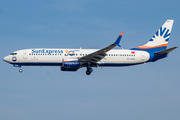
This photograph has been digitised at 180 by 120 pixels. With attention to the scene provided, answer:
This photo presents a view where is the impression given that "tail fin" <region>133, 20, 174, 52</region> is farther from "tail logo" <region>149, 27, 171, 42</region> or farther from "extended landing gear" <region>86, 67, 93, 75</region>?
"extended landing gear" <region>86, 67, 93, 75</region>

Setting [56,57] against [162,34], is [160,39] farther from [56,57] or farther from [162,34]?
[56,57]

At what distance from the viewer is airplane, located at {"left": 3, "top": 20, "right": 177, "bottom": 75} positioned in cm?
5697

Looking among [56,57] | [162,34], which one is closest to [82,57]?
[56,57]

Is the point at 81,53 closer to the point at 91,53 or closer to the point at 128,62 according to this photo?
the point at 91,53

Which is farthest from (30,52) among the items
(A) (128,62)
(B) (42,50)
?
(A) (128,62)

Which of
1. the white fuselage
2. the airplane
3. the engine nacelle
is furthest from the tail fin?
the engine nacelle

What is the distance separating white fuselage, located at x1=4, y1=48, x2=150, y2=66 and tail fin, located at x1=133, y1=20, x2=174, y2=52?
14.4ft

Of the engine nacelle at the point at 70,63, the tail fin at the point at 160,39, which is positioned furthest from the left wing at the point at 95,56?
the tail fin at the point at 160,39

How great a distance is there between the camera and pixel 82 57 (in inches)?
2229

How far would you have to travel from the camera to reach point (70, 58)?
57656mm

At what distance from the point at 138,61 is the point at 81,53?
11163 millimetres

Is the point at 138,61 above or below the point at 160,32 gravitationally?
below

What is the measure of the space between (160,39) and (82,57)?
17.3 meters

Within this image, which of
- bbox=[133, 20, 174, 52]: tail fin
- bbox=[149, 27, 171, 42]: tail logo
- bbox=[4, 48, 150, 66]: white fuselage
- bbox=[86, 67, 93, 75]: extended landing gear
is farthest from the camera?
bbox=[149, 27, 171, 42]: tail logo
